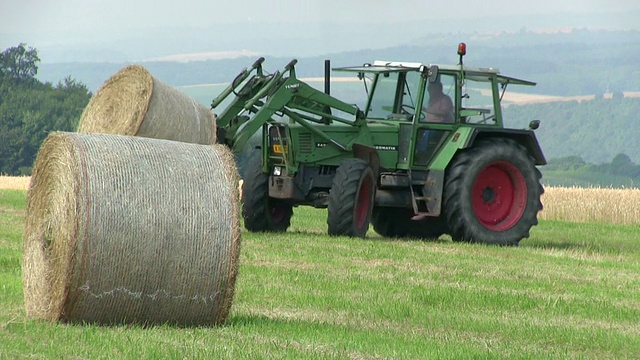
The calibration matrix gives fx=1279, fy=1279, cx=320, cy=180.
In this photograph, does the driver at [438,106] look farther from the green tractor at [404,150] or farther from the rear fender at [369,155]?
the rear fender at [369,155]

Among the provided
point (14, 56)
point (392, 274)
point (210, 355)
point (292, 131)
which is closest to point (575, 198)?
point (292, 131)

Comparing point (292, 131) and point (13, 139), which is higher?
point (292, 131)

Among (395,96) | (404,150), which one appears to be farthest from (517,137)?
(395,96)

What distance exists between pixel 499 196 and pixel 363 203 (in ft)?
6.63

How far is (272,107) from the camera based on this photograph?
16812 millimetres

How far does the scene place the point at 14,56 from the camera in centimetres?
8700

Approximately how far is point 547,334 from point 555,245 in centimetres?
952

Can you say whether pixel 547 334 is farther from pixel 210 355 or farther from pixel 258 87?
pixel 258 87

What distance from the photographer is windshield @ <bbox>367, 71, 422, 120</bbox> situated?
17344 millimetres

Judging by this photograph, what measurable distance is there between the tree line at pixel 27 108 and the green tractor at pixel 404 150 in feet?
161

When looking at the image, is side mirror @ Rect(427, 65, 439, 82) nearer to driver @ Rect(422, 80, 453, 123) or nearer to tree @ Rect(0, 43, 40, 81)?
driver @ Rect(422, 80, 453, 123)

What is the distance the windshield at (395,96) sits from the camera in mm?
17344

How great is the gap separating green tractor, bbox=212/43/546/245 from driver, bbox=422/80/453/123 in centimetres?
1

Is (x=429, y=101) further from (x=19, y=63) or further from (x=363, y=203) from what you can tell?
(x=19, y=63)
